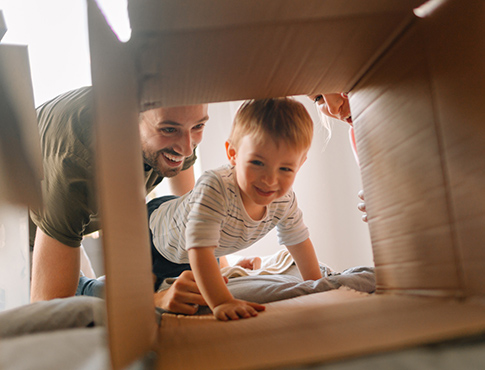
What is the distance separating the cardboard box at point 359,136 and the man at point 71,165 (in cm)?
51

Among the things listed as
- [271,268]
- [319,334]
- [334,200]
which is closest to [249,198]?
[271,268]

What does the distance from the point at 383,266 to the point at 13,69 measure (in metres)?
0.73

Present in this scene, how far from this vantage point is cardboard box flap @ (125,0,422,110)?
46 centimetres

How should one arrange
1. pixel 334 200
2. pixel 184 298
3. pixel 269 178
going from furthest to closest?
pixel 334 200 → pixel 269 178 → pixel 184 298

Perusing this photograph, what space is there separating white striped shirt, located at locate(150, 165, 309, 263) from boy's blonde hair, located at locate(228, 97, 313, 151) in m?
0.13

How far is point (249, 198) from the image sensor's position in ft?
3.27

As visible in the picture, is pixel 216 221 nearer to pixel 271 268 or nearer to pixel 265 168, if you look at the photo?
pixel 265 168

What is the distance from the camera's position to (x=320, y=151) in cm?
198

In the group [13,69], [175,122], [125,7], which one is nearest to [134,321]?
[125,7]

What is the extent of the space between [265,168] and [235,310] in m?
0.39

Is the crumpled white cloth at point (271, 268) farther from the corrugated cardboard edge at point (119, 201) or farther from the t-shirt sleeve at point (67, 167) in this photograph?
the corrugated cardboard edge at point (119, 201)

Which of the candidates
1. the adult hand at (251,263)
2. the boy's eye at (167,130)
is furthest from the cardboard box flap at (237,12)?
the adult hand at (251,263)

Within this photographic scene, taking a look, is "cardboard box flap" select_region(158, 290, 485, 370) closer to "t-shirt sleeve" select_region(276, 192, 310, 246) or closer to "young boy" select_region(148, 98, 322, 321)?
"young boy" select_region(148, 98, 322, 321)

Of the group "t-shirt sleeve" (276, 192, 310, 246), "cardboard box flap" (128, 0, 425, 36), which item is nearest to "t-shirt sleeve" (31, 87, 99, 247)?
"t-shirt sleeve" (276, 192, 310, 246)
